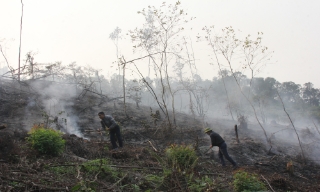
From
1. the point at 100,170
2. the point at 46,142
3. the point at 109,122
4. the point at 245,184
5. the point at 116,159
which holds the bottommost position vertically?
the point at 245,184

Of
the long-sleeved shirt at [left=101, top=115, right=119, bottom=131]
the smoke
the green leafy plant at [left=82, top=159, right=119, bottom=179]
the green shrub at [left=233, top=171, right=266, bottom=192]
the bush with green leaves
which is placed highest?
the smoke

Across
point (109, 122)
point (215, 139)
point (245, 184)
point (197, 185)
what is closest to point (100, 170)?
point (197, 185)

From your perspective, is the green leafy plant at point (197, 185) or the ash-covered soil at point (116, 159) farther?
the green leafy plant at point (197, 185)

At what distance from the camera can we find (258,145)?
15.0m

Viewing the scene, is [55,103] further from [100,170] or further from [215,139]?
[100,170]

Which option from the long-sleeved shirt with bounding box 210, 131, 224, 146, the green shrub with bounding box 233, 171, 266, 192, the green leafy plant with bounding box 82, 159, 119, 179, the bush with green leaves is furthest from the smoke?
the green shrub with bounding box 233, 171, 266, 192

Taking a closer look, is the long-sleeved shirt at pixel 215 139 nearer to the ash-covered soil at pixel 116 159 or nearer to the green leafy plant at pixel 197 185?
the ash-covered soil at pixel 116 159

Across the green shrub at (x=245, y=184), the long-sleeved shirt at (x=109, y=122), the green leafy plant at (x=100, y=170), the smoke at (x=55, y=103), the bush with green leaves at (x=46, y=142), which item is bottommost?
the green shrub at (x=245, y=184)

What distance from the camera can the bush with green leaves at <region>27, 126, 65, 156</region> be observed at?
752cm

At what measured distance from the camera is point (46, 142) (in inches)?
296

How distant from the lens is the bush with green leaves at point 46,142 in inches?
296

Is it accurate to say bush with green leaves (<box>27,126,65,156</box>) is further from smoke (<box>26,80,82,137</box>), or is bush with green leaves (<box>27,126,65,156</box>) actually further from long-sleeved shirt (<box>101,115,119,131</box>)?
smoke (<box>26,80,82,137</box>)

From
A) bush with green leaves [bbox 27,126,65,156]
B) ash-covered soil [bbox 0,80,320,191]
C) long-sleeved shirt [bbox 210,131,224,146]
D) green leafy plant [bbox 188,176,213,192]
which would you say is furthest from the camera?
long-sleeved shirt [bbox 210,131,224,146]

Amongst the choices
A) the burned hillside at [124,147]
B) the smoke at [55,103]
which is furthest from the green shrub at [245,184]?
the smoke at [55,103]
